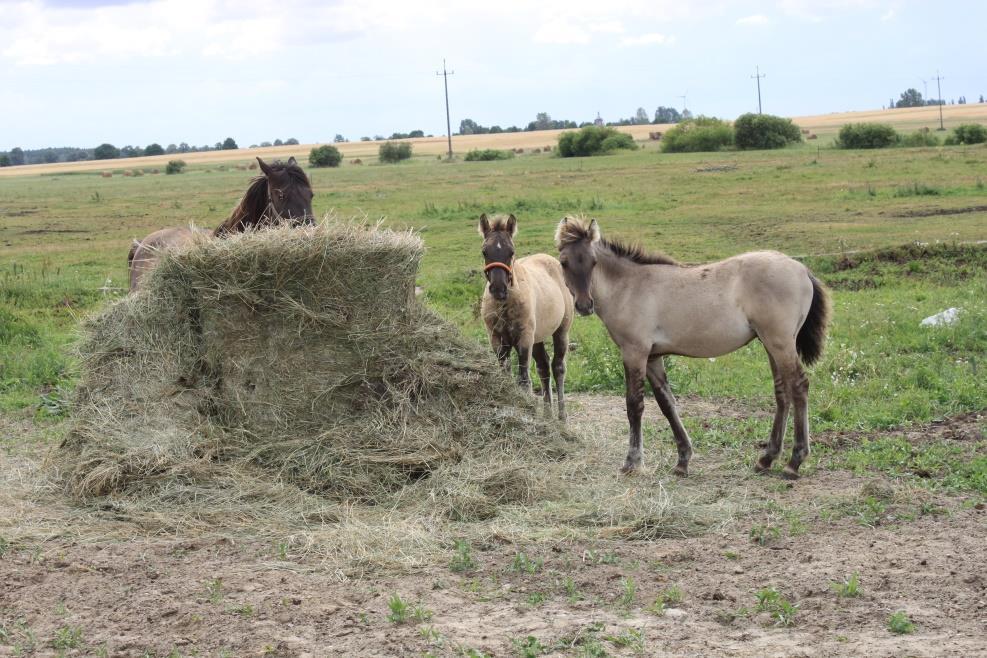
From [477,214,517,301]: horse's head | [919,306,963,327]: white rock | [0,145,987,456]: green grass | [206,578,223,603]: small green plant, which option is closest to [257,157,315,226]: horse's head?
[0,145,987,456]: green grass

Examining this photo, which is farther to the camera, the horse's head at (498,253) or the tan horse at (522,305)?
the tan horse at (522,305)

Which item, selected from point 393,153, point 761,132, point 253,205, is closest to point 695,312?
point 253,205

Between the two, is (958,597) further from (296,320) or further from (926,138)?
(926,138)

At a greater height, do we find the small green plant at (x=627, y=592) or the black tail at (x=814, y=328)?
the black tail at (x=814, y=328)

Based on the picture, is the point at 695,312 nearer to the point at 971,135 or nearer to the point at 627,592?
the point at 627,592

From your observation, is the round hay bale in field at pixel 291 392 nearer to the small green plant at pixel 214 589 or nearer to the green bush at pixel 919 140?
the small green plant at pixel 214 589

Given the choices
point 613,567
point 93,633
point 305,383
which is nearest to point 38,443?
point 305,383

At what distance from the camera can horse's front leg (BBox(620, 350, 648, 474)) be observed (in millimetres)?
7559

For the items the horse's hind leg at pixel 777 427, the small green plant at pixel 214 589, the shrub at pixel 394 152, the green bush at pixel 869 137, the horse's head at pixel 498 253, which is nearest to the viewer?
the small green plant at pixel 214 589

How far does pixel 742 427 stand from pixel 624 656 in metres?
4.66

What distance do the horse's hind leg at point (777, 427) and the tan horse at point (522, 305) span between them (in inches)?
73.8

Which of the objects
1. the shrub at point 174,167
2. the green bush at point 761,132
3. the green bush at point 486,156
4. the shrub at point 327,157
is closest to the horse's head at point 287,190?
the green bush at point 761,132

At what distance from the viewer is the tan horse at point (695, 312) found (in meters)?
7.34

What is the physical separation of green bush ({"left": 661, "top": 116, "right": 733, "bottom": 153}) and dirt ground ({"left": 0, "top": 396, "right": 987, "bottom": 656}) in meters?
56.1
